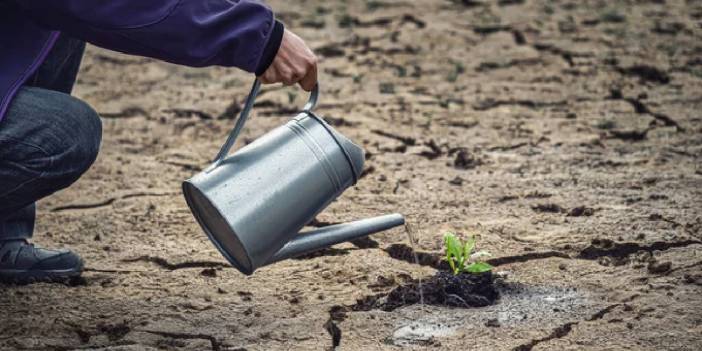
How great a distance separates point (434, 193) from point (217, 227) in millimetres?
1290

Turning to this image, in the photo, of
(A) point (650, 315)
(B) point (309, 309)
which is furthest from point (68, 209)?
(A) point (650, 315)

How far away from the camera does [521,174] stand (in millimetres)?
3768

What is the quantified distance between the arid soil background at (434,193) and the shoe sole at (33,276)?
0.04 m

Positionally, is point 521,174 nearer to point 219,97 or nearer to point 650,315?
point 650,315

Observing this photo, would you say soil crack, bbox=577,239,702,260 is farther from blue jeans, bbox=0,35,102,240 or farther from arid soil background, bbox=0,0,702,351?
blue jeans, bbox=0,35,102,240

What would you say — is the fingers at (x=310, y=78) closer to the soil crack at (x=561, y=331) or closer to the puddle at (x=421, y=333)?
the puddle at (x=421, y=333)

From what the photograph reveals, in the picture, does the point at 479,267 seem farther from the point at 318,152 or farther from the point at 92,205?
the point at 92,205

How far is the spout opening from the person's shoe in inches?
26.6

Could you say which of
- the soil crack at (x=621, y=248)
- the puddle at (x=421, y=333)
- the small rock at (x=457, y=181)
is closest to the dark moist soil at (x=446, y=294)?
the puddle at (x=421, y=333)

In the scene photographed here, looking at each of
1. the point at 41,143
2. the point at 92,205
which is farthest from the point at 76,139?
the point at 92,205

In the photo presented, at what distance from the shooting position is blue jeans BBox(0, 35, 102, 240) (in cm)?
262

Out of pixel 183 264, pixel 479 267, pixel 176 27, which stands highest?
pixel 176 27

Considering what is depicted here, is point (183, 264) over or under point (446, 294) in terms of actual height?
under

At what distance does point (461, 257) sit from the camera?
2.93 meters
